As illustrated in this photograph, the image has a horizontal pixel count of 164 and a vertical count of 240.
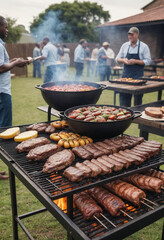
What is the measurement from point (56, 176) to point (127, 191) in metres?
0.62

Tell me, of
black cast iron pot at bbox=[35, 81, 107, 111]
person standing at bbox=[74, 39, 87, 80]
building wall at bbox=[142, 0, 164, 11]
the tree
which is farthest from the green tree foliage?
black cast iron pot at bbox=[35, 81, 107, 111]

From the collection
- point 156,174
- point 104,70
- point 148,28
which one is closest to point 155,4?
point 148,28

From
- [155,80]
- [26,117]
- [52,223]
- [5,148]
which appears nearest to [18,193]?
[52,223]

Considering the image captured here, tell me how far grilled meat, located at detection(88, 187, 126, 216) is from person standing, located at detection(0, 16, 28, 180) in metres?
2.52

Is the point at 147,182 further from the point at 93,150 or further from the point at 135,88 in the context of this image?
the point at 135,88

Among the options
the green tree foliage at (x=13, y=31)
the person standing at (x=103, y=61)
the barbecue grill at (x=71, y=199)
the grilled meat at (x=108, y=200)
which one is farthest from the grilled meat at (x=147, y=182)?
the green tree foliage at (x=13, y=31)

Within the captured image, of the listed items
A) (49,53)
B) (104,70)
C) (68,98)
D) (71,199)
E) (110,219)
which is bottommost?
(110,219)

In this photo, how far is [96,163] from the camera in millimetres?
1791

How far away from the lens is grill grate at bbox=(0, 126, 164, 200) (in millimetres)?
1477

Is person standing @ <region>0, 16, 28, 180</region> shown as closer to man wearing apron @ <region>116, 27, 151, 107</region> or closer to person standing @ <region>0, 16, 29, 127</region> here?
person standing @ <region>0, 16, 29, 127</region>

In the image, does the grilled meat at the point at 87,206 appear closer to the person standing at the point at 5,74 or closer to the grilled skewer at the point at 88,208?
the grilled skewer at the point at 88,208

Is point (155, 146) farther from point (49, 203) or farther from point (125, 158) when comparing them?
point (49, 203)

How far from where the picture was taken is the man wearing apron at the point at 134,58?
241 inches

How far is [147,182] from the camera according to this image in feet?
6.44
